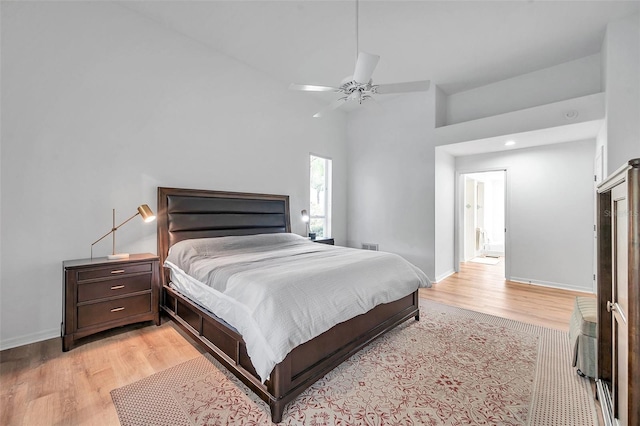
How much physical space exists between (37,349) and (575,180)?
7091 mm

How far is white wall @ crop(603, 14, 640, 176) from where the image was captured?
9.93ft

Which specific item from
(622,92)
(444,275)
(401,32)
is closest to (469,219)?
(444,275)

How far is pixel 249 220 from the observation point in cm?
407

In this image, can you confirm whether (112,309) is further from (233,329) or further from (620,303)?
(620,303)

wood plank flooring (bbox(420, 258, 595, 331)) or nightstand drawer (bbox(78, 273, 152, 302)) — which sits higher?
nightstand drawer (bbox(78, 273, 152, 302))

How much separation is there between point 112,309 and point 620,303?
3.71 m

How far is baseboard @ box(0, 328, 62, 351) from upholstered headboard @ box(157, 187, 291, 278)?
43.3 inches

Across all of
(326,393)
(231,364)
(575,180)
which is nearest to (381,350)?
(326,393)

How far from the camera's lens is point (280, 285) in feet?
6.24

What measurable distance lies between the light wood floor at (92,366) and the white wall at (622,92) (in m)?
A: 2.00

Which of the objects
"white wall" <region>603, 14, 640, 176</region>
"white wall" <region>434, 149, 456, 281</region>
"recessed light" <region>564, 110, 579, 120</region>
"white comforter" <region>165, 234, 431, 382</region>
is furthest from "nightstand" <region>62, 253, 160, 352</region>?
"recessed light" <region>564, 110, 579, 120</region>

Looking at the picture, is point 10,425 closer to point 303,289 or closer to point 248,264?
point 248,264

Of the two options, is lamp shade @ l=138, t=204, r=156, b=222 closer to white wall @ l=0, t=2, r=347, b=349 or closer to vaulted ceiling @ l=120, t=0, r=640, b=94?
white wall @ l=0, t=2, r=347, b=349

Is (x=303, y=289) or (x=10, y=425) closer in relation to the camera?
(x=10, y=425)
